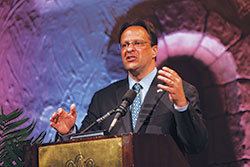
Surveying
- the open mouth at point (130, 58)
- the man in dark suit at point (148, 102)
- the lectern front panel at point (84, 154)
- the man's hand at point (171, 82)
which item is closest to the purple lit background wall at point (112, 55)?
the man in dark suit at point (148, 102)

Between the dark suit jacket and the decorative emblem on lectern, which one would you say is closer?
the decorative emblem on lectern

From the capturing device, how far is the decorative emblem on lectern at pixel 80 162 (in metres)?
1.39

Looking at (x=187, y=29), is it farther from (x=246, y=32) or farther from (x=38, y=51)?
(x=38, y=51)

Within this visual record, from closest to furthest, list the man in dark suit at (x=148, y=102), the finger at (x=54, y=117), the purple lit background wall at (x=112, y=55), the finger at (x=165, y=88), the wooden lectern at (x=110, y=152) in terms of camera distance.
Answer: the wooden lectern at (x=110, y=152), the finger at (x=165, y=88), the man in dark suit at (x=148, y=102), the finger at (x=54, y=117), the purple lit background wall at (x=112, y=55)

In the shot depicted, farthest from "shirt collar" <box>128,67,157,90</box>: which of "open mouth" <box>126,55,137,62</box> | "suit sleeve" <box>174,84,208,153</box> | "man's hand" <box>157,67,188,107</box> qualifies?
"man's hand" <box>157,67,188,107</box>

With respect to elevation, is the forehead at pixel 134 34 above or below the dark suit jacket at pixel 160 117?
above

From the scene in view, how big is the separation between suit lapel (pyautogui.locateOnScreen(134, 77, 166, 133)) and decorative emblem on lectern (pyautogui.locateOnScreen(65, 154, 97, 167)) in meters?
0.48

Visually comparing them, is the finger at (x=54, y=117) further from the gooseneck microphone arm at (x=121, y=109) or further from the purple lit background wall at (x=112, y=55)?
the purple lit background wall at (x=112, y=55)

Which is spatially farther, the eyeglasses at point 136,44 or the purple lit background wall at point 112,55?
the purple lit background wall at point 112,55

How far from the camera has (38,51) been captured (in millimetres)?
3387

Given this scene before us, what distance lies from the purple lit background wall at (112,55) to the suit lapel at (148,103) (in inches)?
36.0

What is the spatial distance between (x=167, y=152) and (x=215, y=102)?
1389mm

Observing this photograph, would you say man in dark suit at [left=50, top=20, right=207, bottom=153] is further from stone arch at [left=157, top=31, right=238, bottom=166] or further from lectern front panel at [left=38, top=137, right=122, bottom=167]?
stone arch at [left=157, top=31, right=238, bottom=166]

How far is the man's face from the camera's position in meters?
2.08
